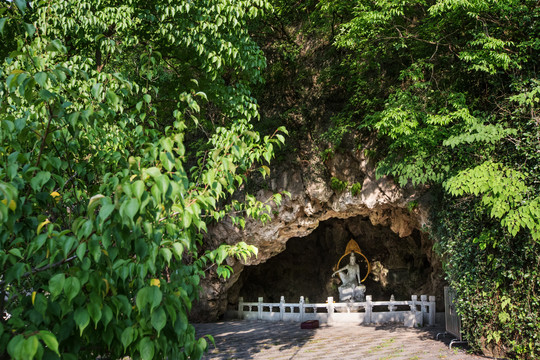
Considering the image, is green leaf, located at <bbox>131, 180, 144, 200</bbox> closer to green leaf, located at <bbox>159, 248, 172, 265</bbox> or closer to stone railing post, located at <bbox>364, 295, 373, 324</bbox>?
green leaf, located at <bbox>159, 248, 172, 265</bbox>

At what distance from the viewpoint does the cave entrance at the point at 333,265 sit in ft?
49.5

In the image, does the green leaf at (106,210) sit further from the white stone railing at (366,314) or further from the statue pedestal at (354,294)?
the statue pedestal at (354,294)

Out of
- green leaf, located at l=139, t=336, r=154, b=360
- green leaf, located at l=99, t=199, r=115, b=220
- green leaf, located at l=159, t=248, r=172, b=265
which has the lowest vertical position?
green leaf, located at l=139, t=336, r=154, b=360

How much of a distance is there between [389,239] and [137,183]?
14.9 m

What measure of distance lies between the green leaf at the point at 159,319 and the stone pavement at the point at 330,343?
279 inches

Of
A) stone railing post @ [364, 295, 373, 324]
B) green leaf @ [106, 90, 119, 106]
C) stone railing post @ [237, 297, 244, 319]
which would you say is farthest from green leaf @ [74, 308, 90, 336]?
stone railing post @ [237, 297, 244, 319]

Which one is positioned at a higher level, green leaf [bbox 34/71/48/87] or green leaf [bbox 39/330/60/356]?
green leaf [bbox 34/71/48/87]

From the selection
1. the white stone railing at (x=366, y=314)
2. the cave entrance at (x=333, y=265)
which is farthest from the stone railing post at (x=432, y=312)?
the cave entrance at (x=333, y=265)

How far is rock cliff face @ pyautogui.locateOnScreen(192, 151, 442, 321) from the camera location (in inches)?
441

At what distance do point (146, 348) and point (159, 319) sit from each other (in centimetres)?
21

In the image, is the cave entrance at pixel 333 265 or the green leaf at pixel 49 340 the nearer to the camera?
the green leaf at pixel 49 340

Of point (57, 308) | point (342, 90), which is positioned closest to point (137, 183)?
point (57, 308)

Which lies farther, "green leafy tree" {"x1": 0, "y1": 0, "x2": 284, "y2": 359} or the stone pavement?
the stone pavement

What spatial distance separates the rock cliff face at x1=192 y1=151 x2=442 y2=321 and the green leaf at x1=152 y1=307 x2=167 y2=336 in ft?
18.8
